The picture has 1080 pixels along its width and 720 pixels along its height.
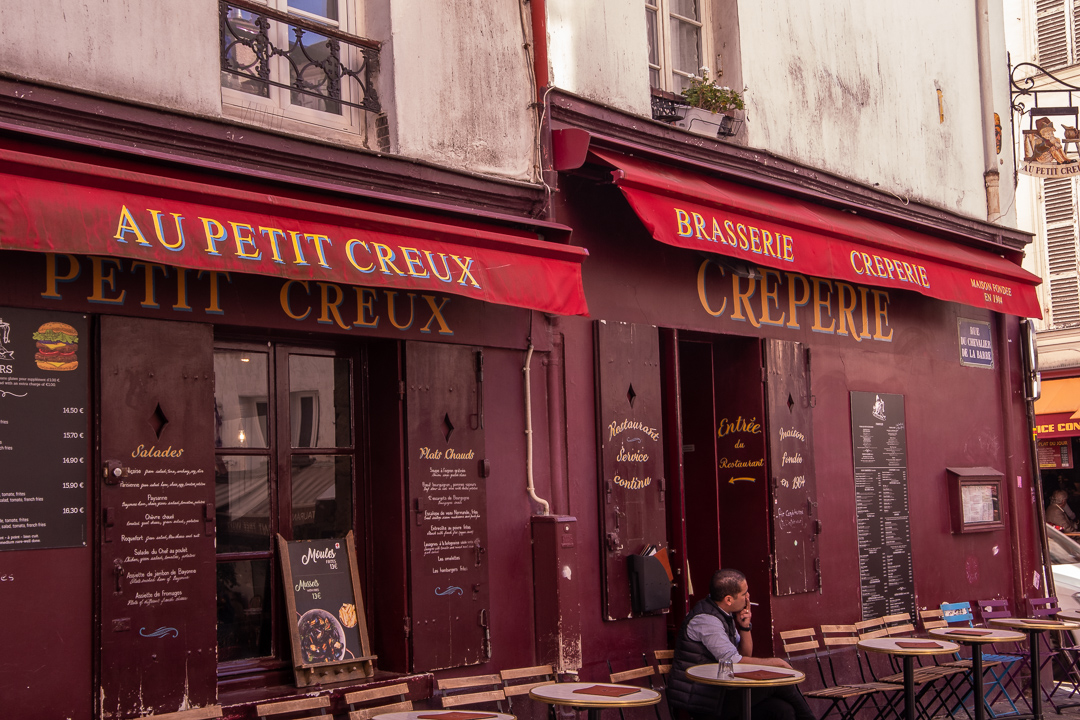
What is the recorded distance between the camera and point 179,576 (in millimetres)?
5457

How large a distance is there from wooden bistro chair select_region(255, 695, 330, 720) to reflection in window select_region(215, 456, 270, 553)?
34.8 inches

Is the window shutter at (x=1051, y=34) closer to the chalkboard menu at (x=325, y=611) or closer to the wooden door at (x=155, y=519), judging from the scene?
the chalkboard menu at (x=325, y=611)

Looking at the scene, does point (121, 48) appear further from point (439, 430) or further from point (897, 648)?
point (897, 648)

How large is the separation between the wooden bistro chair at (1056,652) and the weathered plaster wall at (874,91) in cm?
388

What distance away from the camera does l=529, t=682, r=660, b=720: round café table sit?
5707 millimetres

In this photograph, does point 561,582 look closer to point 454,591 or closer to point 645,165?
point 454,591

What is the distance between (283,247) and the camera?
5.55 metres

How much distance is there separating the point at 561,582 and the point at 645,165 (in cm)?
291

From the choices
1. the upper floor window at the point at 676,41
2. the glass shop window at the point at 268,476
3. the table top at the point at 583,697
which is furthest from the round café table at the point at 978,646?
the upper floor window at the point at 676,41

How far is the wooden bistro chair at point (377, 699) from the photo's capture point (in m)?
5.91

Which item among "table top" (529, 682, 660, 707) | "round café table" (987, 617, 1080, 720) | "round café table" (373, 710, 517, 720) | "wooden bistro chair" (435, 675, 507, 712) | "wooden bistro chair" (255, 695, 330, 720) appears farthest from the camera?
"round café table" (987, 617, 1080, 720)

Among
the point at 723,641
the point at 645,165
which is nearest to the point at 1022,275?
the point at 645,165

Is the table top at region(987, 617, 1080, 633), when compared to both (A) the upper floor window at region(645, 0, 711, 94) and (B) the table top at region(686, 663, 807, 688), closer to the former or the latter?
(B) the table top at region(686, 663, 807, 688)

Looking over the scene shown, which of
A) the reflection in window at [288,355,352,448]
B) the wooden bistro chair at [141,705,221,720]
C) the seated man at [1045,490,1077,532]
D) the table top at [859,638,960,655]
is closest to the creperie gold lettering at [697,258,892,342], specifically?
the table top at [859,638,960,655]
